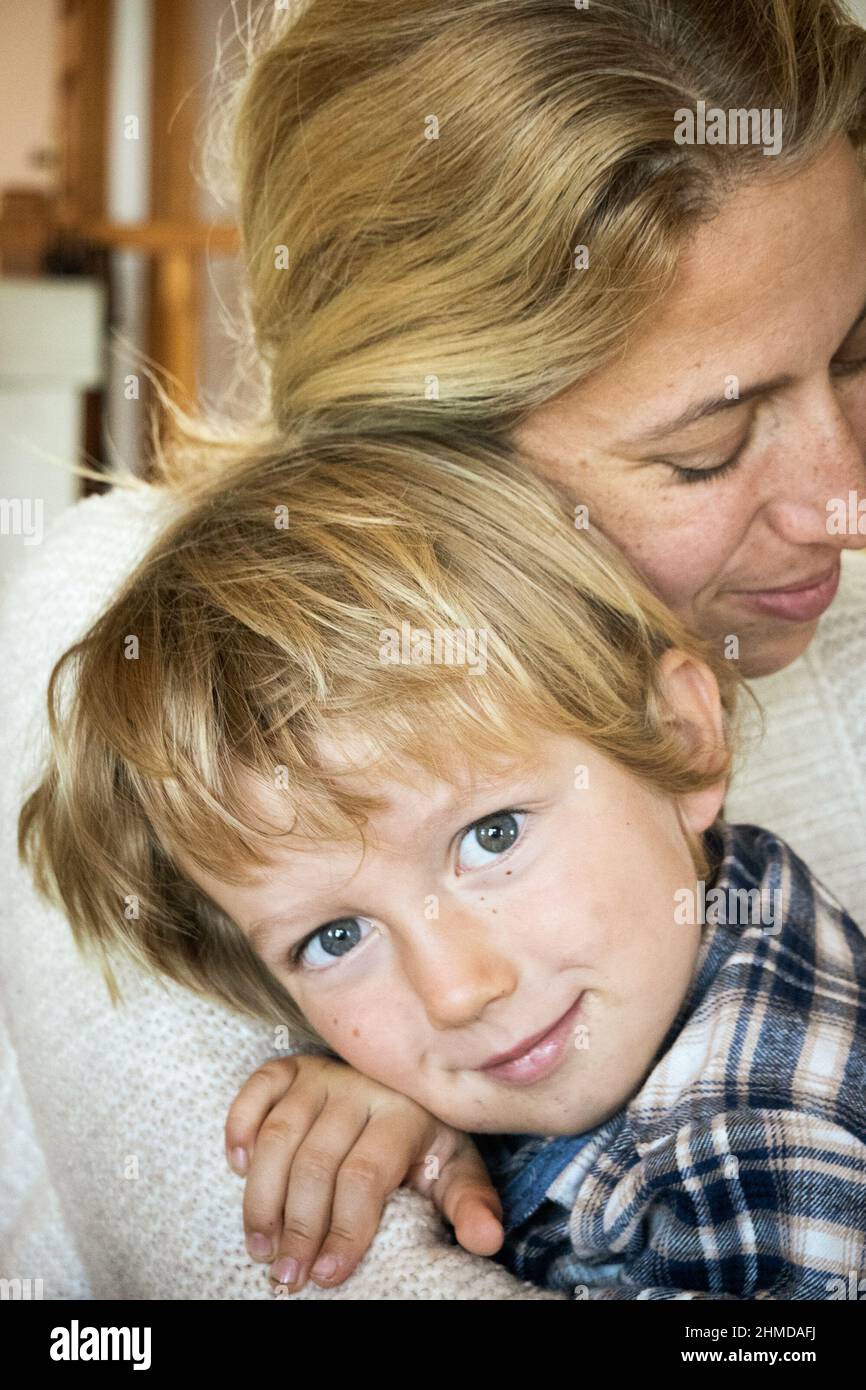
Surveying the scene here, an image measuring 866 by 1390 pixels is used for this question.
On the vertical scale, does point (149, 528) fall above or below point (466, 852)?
above

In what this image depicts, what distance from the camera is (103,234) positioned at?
102 centimetres

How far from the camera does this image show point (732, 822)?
0.89m

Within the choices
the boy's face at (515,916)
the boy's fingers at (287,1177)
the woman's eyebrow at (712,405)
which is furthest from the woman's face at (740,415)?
the boy's fingers at (287,1177)

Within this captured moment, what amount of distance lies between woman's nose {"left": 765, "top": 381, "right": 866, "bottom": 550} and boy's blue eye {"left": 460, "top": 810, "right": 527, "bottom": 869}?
Answer: 24 centimetres

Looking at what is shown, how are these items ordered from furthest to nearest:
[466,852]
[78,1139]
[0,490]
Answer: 1. [0,490]
2. [78,1139]
3. [466,852]

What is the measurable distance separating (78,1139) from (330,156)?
2.01 feet

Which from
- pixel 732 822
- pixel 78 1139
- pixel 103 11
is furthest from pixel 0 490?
pixel 732 822

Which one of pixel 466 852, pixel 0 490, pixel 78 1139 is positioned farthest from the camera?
pixel 0 490

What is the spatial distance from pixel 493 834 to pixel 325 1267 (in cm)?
25

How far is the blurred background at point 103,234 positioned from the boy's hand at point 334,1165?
1.44 feet

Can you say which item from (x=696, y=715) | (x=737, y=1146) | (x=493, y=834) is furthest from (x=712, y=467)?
(x=737, y=1146)

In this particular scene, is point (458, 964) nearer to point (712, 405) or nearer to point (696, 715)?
point (696, 715)
